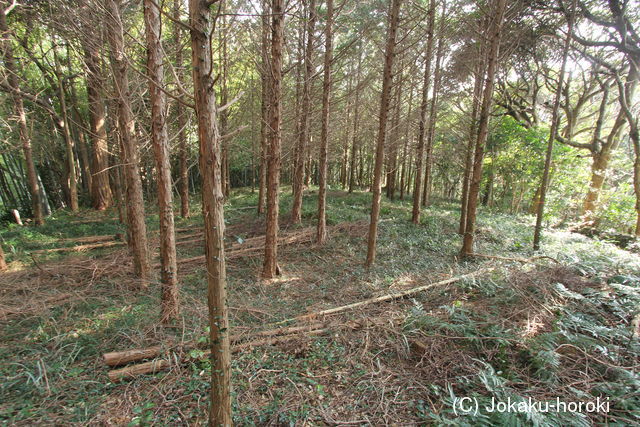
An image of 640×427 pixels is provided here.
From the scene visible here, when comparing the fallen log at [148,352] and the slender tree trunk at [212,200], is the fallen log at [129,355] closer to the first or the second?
the fallen log at [148,352]

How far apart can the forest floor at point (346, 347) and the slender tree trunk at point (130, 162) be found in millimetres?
698

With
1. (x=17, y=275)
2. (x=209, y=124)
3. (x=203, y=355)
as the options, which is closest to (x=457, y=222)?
(x=203, y=355)

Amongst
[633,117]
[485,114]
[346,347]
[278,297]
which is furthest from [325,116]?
[633,117]

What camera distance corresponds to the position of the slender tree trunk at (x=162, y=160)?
3752 mm

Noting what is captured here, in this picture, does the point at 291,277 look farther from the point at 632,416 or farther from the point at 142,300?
the point at 632,416

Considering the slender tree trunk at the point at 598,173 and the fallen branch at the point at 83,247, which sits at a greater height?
the slender tree trunk at the point at 598,173

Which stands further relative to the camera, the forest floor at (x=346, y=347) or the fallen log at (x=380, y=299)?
the fallen log at (x=380, y=299)

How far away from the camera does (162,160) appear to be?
3896 millimetres

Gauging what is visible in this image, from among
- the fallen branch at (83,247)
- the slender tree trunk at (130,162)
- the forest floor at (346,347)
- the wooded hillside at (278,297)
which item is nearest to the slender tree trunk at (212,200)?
the wooded hillside at (278,297)

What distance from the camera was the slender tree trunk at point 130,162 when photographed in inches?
175

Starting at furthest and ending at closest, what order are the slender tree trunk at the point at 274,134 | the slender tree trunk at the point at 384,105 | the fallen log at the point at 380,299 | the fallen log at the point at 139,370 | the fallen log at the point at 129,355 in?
the slender tree trunk at the point at 384,105 → the slender tree trunk at the point at 274,134 → the fallen log at the point at 380,299 → the fallen log at the point at 129,355 → the fallen log at the point at 139,370

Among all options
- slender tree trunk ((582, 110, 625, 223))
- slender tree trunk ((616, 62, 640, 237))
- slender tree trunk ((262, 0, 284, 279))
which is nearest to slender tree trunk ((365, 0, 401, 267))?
slender tree trunk ((262, 0, 284, 279))

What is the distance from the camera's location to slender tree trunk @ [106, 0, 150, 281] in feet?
14.5

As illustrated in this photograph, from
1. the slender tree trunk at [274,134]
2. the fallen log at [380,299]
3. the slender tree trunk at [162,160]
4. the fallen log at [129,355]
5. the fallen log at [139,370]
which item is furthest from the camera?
the slender tree trunk at [274,134]
